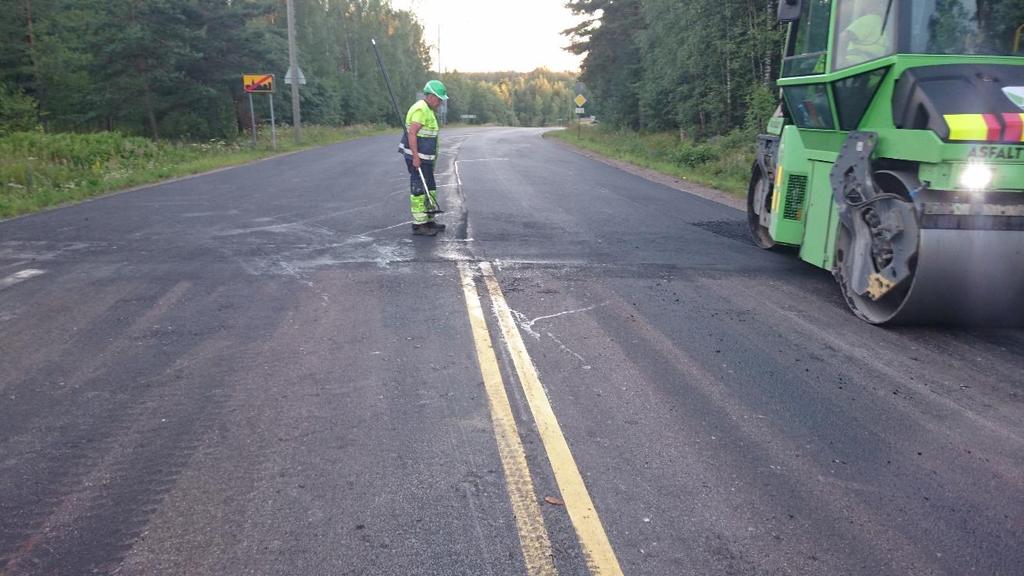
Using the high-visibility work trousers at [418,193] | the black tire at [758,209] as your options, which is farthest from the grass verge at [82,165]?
the black tire at [758,209]

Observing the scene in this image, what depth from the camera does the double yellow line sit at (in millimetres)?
3004

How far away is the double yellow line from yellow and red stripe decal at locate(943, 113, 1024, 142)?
3451 millimetres

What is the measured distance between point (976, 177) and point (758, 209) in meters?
3.98

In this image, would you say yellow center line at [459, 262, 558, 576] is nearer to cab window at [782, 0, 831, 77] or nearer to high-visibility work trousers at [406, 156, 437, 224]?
high-visibility work trousers at [406, 156, 437, 224]

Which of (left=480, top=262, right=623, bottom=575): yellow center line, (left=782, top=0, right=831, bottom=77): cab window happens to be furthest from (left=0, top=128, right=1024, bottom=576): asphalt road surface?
(left=782, top=0, right=831, bottom=77): cab window

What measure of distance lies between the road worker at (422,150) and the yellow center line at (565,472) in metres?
4.25

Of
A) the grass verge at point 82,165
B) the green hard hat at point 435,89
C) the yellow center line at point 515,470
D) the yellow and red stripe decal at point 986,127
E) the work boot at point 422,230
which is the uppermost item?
the green hard hat at point 435,89

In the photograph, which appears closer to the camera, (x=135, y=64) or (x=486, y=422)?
(x=486, y=422)

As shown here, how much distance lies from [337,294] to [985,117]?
535cm

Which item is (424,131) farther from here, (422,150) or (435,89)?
(435,89)

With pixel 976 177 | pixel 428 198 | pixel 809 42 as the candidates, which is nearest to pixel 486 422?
pixel 976 177

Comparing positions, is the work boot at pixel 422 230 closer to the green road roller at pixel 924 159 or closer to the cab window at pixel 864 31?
the green road roller at pixel 924 159

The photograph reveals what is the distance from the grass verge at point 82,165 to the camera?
41.2 feet

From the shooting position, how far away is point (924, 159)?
18.3ft
